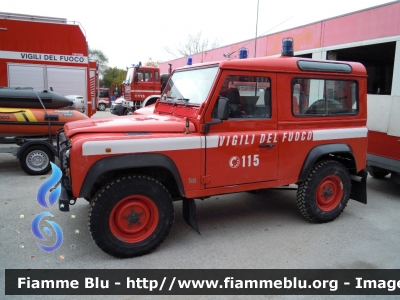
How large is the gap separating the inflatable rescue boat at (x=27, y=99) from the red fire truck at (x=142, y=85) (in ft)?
29.4

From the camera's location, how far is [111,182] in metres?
3.45

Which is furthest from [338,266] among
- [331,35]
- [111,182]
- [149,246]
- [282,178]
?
[331,35]

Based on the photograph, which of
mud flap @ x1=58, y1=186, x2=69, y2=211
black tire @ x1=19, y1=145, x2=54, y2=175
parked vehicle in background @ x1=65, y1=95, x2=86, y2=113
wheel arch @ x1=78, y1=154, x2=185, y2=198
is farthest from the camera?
parked vehicle in background @ x1=65, y1=95, x2=86, y2=113

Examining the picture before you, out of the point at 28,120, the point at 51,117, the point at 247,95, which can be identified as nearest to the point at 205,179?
the point at 247,95

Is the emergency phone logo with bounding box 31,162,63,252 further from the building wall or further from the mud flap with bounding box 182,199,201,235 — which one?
the building wall

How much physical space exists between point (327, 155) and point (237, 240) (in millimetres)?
1881

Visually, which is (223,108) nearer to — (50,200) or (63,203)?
(63,203)

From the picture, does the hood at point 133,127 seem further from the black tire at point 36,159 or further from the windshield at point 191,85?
the black tire at point 36,159

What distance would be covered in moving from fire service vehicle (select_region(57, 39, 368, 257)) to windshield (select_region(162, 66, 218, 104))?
2cm

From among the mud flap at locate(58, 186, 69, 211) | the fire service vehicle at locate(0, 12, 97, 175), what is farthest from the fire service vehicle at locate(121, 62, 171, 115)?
the mud flap at locate(58, 186, 69, 211)

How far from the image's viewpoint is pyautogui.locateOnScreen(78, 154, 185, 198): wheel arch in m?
3.22

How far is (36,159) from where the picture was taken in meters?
6.85

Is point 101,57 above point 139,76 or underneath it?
above

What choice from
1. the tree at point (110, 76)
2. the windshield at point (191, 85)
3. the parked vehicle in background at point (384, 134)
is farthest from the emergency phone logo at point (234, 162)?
the tree at point (110, 76)
